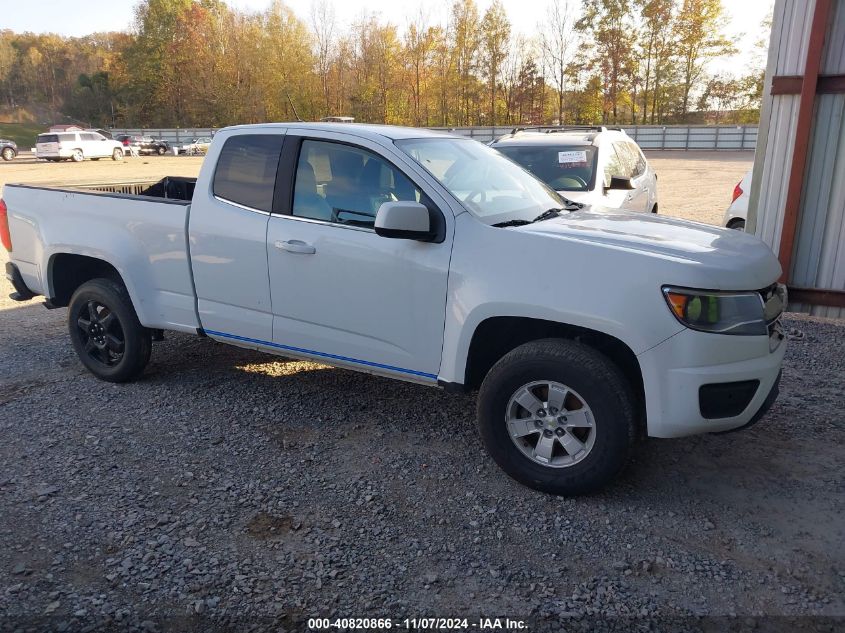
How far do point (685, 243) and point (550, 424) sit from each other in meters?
1.16

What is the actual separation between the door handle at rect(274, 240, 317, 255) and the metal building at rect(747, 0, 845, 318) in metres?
4.75

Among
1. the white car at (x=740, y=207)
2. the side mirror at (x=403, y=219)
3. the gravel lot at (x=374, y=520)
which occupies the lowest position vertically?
the gravel lot at (x=374, y=520)

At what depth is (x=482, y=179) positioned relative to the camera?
4125 mm

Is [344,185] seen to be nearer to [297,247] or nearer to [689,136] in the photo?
[297,247]

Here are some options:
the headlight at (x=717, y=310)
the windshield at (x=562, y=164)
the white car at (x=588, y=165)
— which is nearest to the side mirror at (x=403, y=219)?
the headlight at (x=717, y=310)

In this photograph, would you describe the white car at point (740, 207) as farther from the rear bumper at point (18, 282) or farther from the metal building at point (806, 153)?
the rear bumper at point (18, 282)

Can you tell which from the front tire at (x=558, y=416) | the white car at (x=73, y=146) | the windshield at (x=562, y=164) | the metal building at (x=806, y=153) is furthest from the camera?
the white car at (x=73, y=146)

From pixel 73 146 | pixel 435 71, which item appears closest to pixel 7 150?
pixel 73 146

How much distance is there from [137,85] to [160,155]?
32.0 m

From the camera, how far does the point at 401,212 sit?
3422 millimetres

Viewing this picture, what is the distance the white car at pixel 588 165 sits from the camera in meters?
7.03

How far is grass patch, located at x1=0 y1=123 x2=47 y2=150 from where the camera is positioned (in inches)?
2724

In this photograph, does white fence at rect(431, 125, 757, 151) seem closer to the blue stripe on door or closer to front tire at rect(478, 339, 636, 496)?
the blue stripe on door

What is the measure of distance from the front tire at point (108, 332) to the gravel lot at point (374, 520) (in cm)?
23
